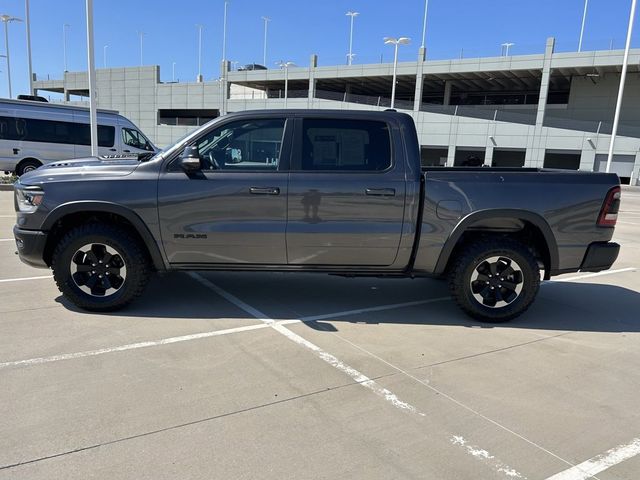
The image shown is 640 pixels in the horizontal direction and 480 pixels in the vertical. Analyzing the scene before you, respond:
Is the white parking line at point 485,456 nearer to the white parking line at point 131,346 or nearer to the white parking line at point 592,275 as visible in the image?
the white parking line at point 131,346

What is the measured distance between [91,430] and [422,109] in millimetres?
45432

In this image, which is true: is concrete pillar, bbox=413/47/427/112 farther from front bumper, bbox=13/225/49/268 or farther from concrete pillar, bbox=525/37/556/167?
front bumper, bbox=13/225/49/268

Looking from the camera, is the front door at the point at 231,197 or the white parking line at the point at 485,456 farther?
the front door at the point at 231,197

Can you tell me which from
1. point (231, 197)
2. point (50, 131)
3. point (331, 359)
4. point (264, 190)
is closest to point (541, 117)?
point (50, 131)

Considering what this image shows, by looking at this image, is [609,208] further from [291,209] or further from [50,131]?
[50,131]

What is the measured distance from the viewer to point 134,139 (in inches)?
779

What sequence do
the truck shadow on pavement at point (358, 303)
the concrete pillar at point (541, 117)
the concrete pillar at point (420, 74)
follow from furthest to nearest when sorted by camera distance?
the concrete pillar at point (420, 74) → the concrete pillar at point (541, 117) → the truck shadow on pavement at point (358, 303)

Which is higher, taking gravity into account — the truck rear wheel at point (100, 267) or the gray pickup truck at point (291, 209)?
the gray pickup truck at point (291, 209)

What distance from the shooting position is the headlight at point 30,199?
4.54 meters

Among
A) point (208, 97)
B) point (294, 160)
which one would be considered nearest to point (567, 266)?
point (294, 160)

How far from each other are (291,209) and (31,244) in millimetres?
2489

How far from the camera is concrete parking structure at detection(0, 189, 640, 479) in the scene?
268 centimetres

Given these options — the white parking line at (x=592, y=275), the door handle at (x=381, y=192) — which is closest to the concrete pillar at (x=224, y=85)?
the white parking line at (x=592, y=275)

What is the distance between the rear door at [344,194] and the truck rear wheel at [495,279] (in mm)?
774
